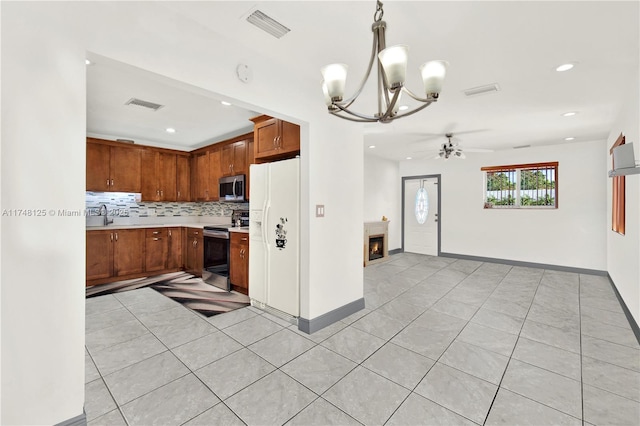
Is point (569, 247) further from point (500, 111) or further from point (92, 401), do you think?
point (92, 401)

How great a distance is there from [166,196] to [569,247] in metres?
7.99

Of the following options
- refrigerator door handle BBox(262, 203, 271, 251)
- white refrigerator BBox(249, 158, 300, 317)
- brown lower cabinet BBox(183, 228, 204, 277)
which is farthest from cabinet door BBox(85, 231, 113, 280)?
refrigerator door handle BBox(262, 203, 271, 251)

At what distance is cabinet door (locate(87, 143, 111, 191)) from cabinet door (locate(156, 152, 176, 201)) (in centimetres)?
80

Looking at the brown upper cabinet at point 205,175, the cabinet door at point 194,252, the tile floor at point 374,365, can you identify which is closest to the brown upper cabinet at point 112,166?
the brown upper cabinet at point 205,175

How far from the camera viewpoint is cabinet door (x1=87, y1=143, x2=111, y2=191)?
454 centimetres

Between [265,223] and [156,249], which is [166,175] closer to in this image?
[156,249]

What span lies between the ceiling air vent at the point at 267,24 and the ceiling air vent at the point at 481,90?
7.25 feet

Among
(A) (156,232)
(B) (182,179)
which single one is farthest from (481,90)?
(A) (156,232)

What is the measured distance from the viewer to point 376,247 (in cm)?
656

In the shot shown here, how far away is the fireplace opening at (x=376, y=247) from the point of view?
252 inches

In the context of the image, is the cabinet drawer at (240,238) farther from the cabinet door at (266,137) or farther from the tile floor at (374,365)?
the cabinet door at (266,137)

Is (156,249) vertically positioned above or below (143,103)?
below

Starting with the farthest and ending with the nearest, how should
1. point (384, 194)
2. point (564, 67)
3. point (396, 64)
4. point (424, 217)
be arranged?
point (424, 217) → point (384, 194) → point (564, 67) → point (396, 64)

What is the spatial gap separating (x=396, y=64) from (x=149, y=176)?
17.2 ft
